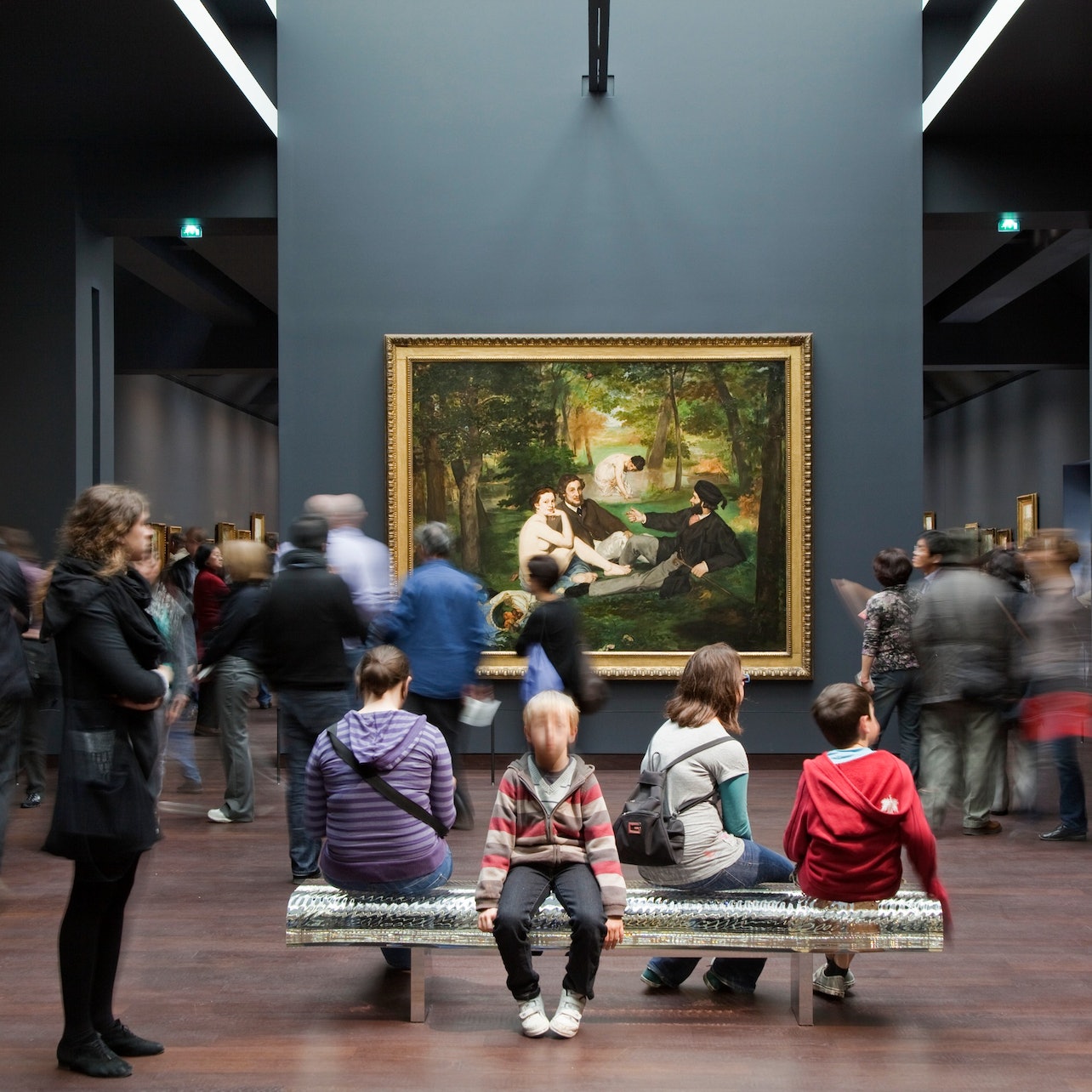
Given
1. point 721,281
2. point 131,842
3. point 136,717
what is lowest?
point 131,842

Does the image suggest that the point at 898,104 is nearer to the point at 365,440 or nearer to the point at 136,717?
the point at 365,440

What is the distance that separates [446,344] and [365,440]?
1118mm

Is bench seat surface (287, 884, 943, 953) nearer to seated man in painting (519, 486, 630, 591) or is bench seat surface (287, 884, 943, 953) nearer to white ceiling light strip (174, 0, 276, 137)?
seated man in painting (519, 486, 630, 591)

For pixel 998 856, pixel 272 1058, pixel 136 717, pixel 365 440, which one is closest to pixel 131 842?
pixel 136 717

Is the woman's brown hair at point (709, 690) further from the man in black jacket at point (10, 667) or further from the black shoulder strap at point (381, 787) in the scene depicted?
the man in black jacket at point (10, 667)

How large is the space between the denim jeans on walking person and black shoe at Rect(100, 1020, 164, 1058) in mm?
4458

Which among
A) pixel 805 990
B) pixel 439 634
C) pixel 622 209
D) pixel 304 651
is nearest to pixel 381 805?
pixel 805 990

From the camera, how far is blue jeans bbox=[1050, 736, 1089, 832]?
834 centimetres

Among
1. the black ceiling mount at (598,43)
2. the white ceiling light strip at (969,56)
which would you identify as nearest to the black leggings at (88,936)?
the black ceiling mount at (598,43)

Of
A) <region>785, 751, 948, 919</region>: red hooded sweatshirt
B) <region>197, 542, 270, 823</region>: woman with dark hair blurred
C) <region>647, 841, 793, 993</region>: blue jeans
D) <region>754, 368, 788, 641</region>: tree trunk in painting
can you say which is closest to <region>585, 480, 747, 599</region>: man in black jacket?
<region>754, 368, 788, 641</region>: tree trunk in painting

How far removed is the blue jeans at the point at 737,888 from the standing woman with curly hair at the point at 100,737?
2.19 metres

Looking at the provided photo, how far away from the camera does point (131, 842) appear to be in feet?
14.0

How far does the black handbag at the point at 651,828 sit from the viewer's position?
489 centimetres

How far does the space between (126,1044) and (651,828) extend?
83.2 inches
